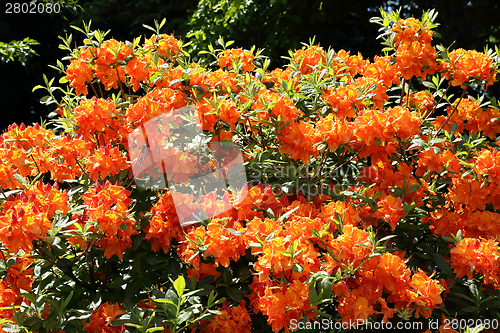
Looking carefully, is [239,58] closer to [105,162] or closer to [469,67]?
[105,162]

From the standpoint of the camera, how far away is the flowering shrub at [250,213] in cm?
147

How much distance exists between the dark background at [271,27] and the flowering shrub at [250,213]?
12.0 ft

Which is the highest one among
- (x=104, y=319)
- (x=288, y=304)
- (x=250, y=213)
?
(x=250, y=213)

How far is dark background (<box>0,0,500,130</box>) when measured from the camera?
5.86 metres

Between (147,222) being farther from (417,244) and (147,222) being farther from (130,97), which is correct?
(417,244)

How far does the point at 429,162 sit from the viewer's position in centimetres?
195

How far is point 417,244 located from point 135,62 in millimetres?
1483

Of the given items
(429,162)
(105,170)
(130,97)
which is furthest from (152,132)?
(429,162)

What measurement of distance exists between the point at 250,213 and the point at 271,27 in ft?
15.3

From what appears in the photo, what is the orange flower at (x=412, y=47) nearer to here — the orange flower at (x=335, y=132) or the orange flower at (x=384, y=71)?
the orange flower at (x=384, y=71)

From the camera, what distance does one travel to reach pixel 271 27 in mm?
5945

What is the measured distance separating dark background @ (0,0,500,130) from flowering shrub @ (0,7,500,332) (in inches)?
143

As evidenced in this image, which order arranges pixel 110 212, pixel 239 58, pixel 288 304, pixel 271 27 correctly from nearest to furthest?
pixel 288 304
pixel 110 212
pixel 239 58
pixel 271 27

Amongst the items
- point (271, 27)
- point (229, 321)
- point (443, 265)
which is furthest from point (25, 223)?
point (271, 27)
